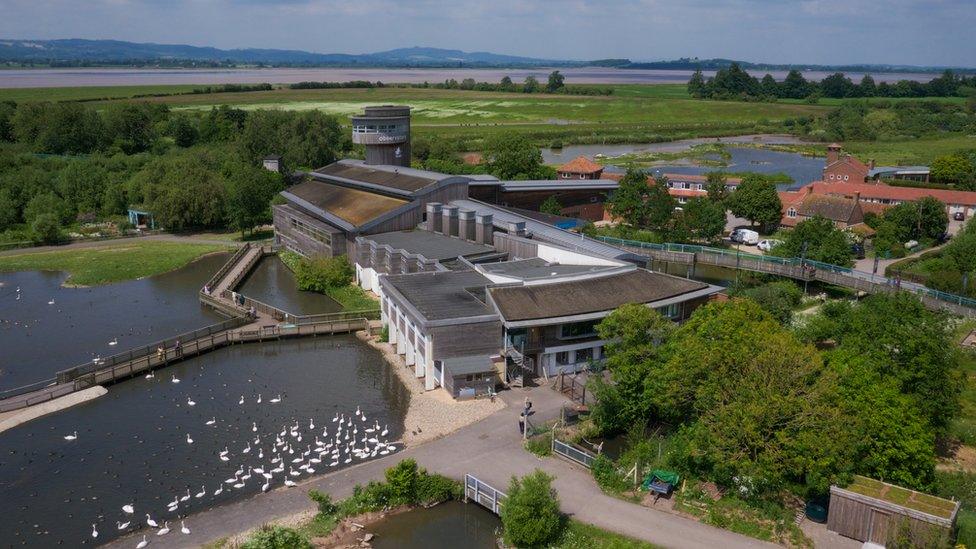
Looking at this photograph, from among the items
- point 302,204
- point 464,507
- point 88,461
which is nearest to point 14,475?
point 88,461

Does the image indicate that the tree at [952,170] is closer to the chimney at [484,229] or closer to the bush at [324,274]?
the chimney at [484,229]

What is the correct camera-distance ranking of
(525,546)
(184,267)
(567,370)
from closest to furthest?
(525,546) < (567,370) < (184,267)

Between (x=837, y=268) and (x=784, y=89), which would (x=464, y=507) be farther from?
(x=784, y=89)

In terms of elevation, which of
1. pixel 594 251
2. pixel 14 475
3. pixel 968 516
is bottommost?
pixel 14 475

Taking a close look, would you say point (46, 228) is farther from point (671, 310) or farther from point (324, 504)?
point (671, 310)

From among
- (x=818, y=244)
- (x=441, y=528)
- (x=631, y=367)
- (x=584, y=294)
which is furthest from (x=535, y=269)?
(x=818, y=244)

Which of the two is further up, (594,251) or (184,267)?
(594,251)

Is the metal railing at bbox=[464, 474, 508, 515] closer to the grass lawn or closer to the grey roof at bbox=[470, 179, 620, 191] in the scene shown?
the grass lawn
